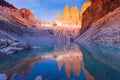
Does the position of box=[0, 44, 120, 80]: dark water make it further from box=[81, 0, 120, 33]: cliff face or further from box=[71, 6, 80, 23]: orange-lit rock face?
box=[71, 6, 80, 23]: orange-lit rock face

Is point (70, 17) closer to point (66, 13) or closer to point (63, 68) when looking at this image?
point (66, 13)

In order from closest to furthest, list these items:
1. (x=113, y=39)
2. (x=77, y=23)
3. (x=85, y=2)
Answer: (x=113, y=39) → (x=85, y=2) → (x=77, y=23)

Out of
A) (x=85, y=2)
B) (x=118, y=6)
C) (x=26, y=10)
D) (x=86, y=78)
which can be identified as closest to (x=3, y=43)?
(x=86, y=78)

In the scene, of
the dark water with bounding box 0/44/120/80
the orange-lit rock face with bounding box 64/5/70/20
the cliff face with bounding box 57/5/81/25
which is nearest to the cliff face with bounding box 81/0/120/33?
the dark water with bounding box 0/44/120/80

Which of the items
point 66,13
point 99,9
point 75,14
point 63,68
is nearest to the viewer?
point 63,68

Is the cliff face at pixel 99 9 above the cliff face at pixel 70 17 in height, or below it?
below

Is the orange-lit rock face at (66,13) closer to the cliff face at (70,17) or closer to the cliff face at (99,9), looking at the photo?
the cliff face at (70,17)

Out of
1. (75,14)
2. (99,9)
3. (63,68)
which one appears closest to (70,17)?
(75,14)

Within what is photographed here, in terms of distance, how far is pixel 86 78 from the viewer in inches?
501

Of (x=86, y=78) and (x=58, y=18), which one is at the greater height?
(x=58, y=18)

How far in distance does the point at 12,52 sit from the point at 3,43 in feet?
8.78

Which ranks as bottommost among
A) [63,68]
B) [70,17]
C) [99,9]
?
[63,68]

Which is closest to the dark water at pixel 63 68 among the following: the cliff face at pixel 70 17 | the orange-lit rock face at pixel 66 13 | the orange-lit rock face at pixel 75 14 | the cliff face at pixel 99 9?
the cliff face at pixel 99 9

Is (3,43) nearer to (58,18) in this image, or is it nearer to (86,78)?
(86,78)
